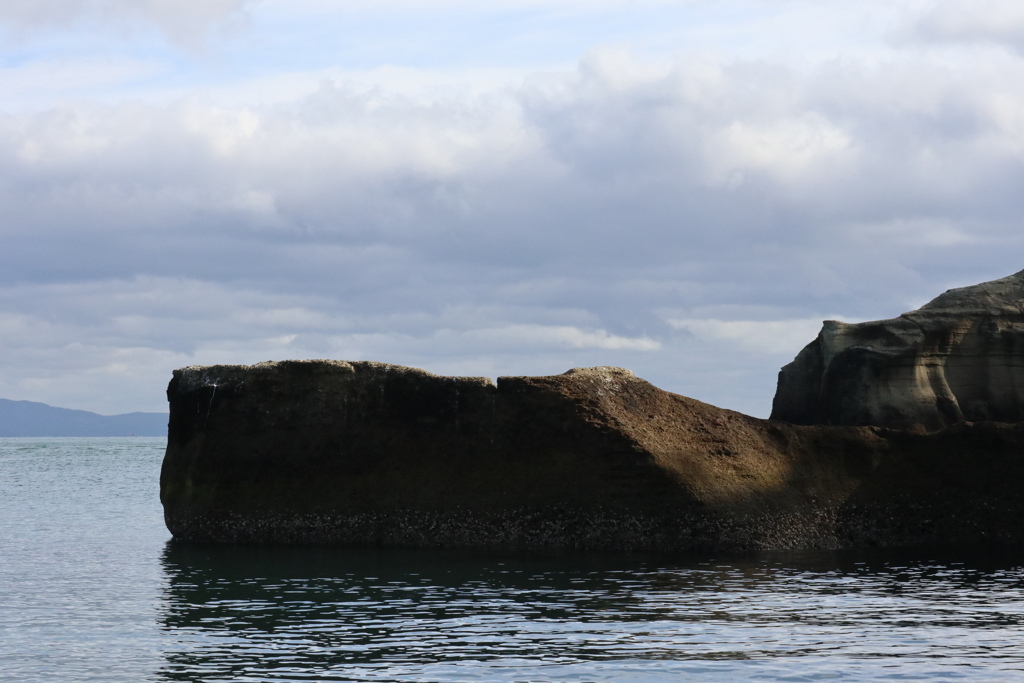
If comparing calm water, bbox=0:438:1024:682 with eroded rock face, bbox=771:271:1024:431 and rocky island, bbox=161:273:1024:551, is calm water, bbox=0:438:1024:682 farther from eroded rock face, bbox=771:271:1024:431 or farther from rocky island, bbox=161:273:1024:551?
eroded rock face, bbox=771:271:1024:431

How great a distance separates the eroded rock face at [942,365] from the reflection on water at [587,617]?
25594 mm

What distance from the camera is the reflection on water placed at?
1741 centimetres

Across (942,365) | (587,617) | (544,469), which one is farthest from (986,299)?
(587,617)

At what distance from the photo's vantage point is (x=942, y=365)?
5516 cm

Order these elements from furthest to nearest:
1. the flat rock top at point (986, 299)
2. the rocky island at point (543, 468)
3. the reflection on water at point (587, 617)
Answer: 1. the flat rock top at point (986, 299)
2. the rocky island at point (543, 468)
3. the reflection on water at point (587, 617)

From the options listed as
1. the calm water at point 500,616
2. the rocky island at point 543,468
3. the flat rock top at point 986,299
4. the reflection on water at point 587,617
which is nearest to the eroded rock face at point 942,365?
the flat rock top at point 986,299

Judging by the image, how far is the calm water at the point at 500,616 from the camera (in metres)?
17.4

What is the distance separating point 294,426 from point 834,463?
48.6 ft

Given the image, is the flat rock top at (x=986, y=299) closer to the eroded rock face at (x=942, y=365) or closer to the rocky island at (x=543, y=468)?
the eroded rock face at (x=942, y=365)

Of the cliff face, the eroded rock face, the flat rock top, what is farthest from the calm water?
the flat rock top

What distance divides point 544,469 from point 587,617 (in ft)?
31.2

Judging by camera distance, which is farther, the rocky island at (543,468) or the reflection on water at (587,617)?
the rocky island at (543,468)

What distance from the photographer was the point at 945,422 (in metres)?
52.9

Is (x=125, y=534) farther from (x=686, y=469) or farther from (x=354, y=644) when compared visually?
(x=354, y=644)
